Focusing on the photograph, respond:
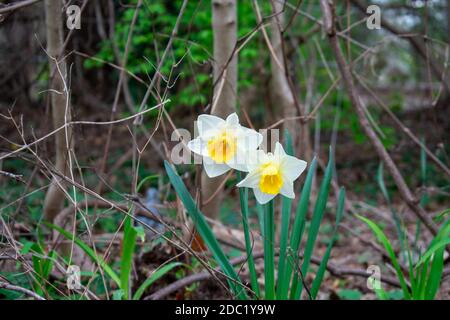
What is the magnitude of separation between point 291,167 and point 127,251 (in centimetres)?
77

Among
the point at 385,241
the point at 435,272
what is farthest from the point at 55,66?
the point at 435,272

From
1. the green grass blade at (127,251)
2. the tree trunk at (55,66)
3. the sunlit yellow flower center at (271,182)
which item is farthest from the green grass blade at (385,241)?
the tree trunk at (55,66)

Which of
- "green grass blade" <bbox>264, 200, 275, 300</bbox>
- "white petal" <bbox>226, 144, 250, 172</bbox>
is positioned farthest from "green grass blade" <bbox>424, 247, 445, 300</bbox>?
"white petal" <bbox>226, 144, 250, 172</bbox>

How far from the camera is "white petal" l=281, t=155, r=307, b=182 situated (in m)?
1.51

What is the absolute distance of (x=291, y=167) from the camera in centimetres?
152

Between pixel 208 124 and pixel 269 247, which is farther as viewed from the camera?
pixel 269 247

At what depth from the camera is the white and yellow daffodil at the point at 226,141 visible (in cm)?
147

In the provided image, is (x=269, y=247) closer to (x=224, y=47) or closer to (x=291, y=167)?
(x=291, y=167)

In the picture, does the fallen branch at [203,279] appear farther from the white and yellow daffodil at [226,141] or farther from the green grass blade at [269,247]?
the white and yellow daffodil at [226,141]

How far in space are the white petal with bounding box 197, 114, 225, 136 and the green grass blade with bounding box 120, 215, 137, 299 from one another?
22.3 inches

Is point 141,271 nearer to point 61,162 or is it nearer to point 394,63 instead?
point 61,162
